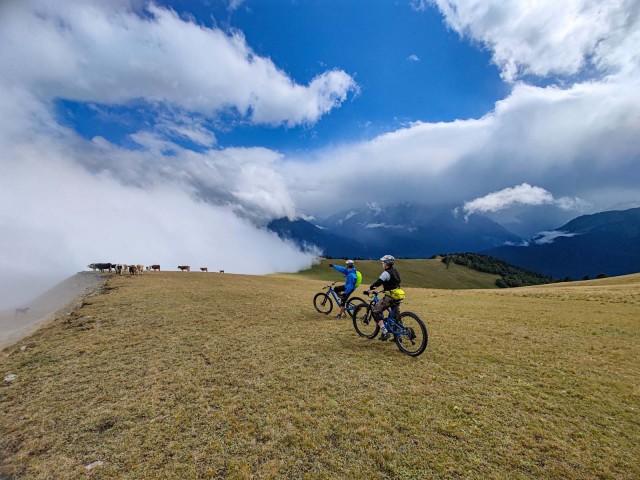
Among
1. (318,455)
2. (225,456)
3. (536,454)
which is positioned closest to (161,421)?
(225,456)

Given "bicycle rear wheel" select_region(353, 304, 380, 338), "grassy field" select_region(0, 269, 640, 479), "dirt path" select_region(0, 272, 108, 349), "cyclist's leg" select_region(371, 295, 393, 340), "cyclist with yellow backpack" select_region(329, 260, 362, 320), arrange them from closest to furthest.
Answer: "grassy field" select_region(0, 269, 640, 479) → "cyclist's leg" select_region(371, 295, 393, 340) → "bicycle rear wheel" select_region(353, 304, 380, 338) → "cyclist with yellow backpack" select_region(329, 260, 362, 320) → "dirt path" select_region(0, 272, 108, 349)

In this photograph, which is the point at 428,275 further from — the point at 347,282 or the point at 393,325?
the point at 393,325

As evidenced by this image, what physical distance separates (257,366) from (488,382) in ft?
26.4

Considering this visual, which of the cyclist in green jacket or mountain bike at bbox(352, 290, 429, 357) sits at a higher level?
the cyclist in green jacket

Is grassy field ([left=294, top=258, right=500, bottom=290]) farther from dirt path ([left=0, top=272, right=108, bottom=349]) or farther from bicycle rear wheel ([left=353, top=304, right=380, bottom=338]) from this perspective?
bicycle rear wheel ([left=353, top=304, right=380, bottom=338])

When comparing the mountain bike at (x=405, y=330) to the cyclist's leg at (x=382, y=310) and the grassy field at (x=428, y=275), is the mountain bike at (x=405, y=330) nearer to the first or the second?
the cyclist's leg at (x=382, y=310)

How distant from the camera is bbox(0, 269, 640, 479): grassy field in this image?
6.20 m

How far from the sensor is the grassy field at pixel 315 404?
6.20m

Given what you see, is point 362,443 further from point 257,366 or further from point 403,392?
point 257,366

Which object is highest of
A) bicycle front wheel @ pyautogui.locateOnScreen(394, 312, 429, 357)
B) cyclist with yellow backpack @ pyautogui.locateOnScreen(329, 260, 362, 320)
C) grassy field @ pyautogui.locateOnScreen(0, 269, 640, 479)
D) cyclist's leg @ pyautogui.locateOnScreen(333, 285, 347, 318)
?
cyclist with yellow backpack @ pyautogui.locateOnScreen(329, 260, 362, 320)

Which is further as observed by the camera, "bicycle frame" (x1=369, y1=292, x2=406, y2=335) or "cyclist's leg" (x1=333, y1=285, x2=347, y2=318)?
"cyclist's leg" (x1=333, y1=285, x2=347, y2=318)

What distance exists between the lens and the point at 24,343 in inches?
559

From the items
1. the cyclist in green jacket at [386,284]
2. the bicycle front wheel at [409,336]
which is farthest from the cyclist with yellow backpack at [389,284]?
the bicycle front wheel at [409,336]

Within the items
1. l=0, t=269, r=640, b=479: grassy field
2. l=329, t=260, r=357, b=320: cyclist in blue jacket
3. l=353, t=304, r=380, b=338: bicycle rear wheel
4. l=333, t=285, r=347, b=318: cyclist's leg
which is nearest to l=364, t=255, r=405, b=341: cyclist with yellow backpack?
l=353, t=304, r=380, b=338: bicycle rear wheel
